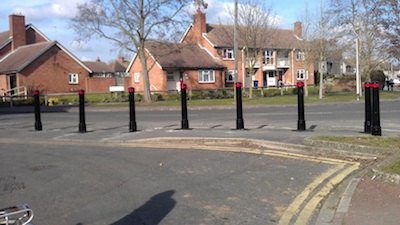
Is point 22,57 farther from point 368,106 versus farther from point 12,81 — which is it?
point 368,106

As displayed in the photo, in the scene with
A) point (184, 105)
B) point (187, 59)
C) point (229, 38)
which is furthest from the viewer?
point (229, 38)

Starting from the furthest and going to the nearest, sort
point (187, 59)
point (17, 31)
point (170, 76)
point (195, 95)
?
point (17, 31), point (187, 59), point (170, 76), point (195, 95)

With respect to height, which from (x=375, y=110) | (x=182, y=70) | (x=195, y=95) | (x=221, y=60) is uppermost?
(x=221, y=60)

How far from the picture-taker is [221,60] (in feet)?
161

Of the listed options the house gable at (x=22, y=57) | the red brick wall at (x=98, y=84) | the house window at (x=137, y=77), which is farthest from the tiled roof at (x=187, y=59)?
the house gable at (x=22, y=57)

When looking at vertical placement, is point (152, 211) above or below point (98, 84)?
below

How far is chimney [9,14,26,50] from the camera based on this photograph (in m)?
47.3

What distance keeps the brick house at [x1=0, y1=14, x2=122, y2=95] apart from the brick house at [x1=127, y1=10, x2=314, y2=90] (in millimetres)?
7054

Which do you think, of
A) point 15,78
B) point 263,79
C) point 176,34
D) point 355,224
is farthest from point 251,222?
point 263,79

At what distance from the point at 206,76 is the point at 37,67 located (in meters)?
17.9

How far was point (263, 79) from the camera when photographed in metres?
55.6

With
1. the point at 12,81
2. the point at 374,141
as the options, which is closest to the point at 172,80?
the point at 12,81

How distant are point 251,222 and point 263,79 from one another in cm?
5190

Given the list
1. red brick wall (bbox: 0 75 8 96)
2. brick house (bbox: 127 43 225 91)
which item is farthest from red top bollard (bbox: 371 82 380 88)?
red brick wall (bbox: 0 75 8 96)
